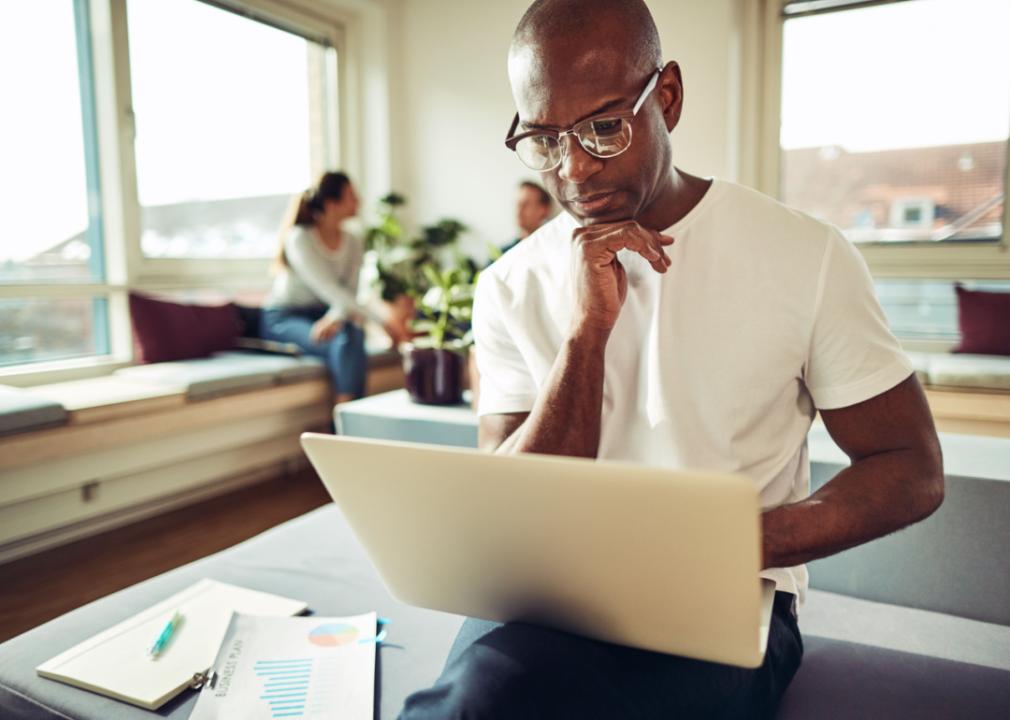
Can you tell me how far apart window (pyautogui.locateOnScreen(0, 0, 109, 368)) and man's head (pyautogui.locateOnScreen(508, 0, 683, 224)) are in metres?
2.82

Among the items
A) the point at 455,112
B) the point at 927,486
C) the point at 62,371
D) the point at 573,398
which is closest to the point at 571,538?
the point at 573,398

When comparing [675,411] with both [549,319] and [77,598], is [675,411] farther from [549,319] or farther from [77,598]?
[77,598]

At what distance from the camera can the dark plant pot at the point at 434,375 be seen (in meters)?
2.36

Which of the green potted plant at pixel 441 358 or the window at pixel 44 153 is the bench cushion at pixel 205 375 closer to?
the window at pixel 44 153

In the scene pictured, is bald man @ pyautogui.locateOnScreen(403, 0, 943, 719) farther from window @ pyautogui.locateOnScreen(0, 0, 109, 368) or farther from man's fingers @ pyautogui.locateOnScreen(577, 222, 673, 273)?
window @ pyautogui.locateOnScreen(0, 0, 109, 368)

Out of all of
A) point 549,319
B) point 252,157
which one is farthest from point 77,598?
point 252,157

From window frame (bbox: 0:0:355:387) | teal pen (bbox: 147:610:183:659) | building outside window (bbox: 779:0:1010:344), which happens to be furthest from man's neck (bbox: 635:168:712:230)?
building outside window (bbox: 779:0:1010:344)

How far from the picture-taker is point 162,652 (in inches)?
40.9

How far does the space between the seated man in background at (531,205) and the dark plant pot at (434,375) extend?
202cm

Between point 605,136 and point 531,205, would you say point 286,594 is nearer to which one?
point 605,136

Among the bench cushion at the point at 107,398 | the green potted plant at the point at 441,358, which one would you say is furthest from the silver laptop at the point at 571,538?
the bench cushion at the point at 107,398

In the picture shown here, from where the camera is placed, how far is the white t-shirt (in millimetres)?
886

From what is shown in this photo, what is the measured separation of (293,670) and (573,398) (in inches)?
19.7

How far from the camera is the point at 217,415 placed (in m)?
3.04
